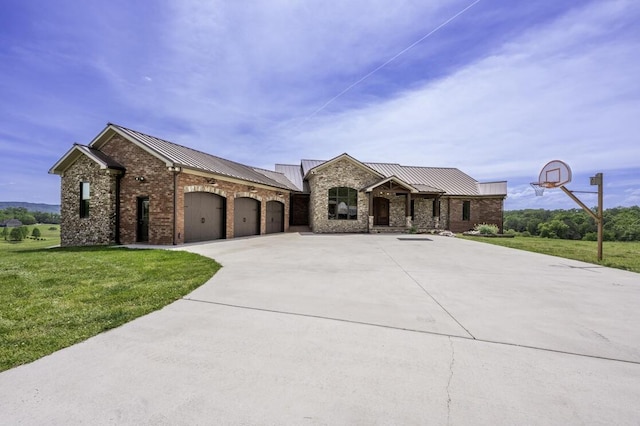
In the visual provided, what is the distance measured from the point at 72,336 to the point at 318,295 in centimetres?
366

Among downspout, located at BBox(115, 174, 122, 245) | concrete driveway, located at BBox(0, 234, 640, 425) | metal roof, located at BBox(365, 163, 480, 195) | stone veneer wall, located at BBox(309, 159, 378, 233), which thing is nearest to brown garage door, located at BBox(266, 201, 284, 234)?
stone veneer wall, located at BBox(309, 159, 378, 233)

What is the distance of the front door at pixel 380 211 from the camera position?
77.4ft

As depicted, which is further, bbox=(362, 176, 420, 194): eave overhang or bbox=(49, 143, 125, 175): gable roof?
bbox=(362, 176, 420, 194): eave overhang

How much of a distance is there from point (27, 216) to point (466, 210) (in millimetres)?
99598

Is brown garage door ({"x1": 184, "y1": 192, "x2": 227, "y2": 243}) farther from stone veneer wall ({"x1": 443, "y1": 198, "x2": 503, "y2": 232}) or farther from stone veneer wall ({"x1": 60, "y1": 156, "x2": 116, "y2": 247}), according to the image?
stone veneer wall ({"x1": 443, "y1": 198, "x2": 503, "y2": 232})

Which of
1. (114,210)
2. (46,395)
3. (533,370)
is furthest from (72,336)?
(114,210)

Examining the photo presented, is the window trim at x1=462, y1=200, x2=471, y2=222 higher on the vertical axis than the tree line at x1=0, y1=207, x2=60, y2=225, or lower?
higher

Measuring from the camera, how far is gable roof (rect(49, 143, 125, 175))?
1337 centimetres

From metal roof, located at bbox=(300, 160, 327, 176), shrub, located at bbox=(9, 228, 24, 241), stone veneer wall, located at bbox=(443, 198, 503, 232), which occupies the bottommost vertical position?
Result: shrub, located at bbox=(9, 228, 24, 241)

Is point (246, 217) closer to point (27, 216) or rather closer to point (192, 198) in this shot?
point (192, 198)

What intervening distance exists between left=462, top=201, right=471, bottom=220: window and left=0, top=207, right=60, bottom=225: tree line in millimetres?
92225

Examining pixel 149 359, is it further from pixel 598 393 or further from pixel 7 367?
pixel 598 393

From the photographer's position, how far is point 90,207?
14039 mm

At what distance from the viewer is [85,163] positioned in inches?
555
